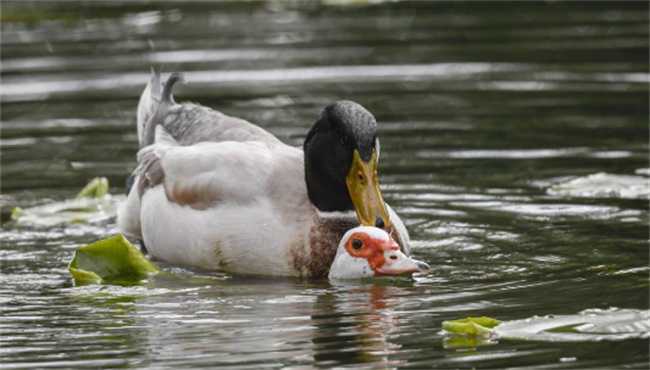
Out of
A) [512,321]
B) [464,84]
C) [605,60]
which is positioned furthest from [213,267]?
[605,60]

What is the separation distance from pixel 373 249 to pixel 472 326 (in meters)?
1.85

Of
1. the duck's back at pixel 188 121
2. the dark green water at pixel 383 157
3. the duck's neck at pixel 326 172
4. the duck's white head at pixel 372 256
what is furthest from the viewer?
the duck's back at pixel 188 121

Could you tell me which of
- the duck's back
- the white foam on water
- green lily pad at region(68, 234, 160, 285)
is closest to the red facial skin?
green lily pad at region(68, 234, 160, 285)

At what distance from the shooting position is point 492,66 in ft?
62.1

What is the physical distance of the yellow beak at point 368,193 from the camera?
1076 centimetres

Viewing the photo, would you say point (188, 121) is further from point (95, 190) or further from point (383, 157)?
point (383, 157)

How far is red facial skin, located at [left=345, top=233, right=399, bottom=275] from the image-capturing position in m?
10.6

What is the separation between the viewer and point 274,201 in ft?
36.5

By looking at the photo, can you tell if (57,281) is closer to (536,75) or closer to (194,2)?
(536,75)

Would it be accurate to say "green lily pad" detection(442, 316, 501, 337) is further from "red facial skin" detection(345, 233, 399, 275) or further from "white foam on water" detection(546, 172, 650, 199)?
"white foam on water" detection(546, 172, 650, 199)

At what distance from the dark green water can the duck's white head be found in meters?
0.14

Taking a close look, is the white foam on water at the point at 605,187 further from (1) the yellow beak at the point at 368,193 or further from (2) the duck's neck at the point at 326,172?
(1) the yellow beak at the point at 368,193

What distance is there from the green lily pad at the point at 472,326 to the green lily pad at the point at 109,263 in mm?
2745

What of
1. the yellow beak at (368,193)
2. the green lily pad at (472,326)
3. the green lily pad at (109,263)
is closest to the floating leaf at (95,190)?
the green lily pad at (109,263)
